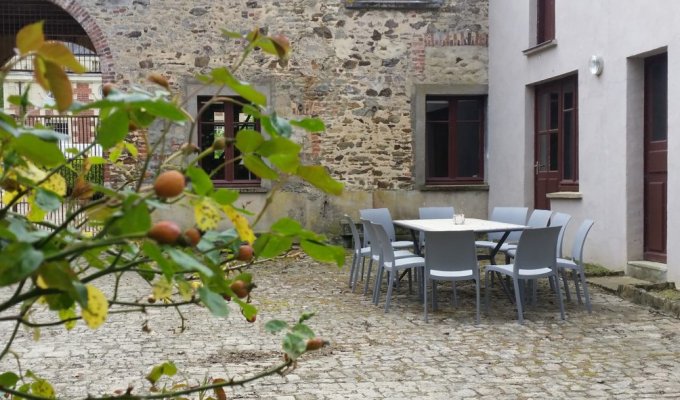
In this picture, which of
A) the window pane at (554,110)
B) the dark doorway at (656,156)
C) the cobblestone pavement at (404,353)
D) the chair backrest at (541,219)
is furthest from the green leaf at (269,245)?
the window pane at (554,110)

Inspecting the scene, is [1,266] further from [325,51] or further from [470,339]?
[325,51]

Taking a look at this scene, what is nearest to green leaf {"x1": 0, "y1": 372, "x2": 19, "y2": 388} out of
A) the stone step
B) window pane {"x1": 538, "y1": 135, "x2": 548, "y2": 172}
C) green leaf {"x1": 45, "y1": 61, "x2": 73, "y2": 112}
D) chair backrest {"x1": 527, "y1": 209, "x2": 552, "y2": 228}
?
green leaf {"x1": 45, "y1": 61, "x2": 73, "y2": 112}

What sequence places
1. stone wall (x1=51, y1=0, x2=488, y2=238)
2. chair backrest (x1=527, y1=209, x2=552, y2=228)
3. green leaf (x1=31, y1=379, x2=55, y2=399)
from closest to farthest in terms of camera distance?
green leaf (x1=31, y1=379, x2=55, y2=399) < chair backrest (x1=527, y1=209, x2=552, y2=228) < stone wall (x1=51, y1=0, x2=488, y2=238)

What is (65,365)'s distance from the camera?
5.24 metres

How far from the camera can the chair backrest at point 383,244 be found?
7153 mm

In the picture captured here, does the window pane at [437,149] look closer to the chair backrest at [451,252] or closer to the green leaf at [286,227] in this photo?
the chair backrest at [451,252]

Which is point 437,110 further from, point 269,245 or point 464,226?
point 269,245

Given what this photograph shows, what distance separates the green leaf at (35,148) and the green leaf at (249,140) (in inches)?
9.2

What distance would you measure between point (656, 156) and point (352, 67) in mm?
5277

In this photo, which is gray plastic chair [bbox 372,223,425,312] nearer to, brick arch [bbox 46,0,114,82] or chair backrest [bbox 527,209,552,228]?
chair backrest [bbox 527,209,552,228]

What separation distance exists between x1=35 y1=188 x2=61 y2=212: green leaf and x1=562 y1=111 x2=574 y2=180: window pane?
31.5ft

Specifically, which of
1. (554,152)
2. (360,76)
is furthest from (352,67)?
(554,152)

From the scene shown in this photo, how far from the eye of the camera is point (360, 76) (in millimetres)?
12461

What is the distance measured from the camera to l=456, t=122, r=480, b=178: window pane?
1280 cm
